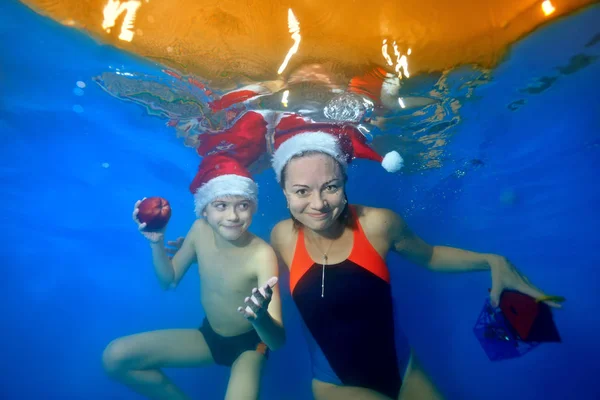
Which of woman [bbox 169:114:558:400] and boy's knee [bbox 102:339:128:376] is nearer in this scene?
woman [bbox 169:114:558:400]

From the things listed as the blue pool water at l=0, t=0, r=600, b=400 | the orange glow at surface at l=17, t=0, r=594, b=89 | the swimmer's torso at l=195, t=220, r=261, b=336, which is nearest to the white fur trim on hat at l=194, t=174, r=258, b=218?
the swimmer's torso at l=195, t=220, r=261, b=336

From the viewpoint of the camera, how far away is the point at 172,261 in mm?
6293

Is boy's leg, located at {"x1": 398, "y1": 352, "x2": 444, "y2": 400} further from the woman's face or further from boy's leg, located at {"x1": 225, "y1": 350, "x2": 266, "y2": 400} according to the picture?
the woman's face

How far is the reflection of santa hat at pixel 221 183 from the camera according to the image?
5336 mm

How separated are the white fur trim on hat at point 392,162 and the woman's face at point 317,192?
639cm

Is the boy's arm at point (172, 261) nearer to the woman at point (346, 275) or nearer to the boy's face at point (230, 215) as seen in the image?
the boy's face at point (230, 215)

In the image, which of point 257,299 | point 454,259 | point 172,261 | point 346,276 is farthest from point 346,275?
point 172,261

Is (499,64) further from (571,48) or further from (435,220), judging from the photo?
(435,220)

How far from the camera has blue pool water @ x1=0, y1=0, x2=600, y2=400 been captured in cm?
613

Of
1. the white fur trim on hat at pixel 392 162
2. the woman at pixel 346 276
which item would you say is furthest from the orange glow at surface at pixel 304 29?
the white fur trim on hat at pixel 392 162

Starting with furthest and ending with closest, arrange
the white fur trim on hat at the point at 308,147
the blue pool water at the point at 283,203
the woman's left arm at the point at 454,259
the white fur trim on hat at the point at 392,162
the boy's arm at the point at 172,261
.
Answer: the white fur trim on hat at the point at 392,162, the blue pool water at the point at 283,203, the boy's arm at the point at 172,261, the white fur trim on hat at the point at 308,147, the woman's left arm at the point at 454,259

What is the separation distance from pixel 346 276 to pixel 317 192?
48.9 inches

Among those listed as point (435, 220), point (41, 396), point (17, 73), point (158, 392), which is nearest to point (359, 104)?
point (158, 392)

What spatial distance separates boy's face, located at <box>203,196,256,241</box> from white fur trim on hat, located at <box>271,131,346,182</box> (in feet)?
3.35
